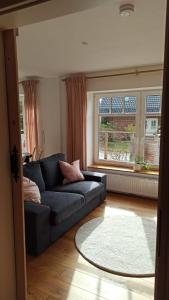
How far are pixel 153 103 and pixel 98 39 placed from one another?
1973 millimetres

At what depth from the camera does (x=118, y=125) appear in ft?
14.9

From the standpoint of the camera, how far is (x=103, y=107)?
4.64 meters

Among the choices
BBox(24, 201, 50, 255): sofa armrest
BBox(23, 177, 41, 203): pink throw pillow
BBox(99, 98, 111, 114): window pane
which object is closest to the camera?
BBox(24, 201, 50, 255): sofa armrest

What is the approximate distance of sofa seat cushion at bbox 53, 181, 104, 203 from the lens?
3350 millimetres

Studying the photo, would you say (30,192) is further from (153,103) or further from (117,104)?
(153,103)

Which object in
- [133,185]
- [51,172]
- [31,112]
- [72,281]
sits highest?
[31,112]

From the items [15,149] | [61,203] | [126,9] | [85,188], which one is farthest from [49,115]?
[15,149]

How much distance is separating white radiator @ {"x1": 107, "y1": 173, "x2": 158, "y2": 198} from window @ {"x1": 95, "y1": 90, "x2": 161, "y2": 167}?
361 mm

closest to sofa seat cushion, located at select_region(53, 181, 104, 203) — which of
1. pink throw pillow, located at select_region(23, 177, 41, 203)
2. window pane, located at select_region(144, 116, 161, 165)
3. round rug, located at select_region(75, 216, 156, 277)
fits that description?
round rug, located at select_region(75, 216, 156, 277)

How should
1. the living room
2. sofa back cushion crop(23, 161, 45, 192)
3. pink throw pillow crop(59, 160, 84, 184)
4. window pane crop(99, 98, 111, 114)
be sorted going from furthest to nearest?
window pane crop(99, 98, 111, 114) → pink throw pillow crop(59, 160, 84, 184) → sofa back cushion crop(23, 161, 45, 192) → the living room

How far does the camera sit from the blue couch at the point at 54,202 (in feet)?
8.00

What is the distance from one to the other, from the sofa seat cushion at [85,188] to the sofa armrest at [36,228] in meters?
0.85

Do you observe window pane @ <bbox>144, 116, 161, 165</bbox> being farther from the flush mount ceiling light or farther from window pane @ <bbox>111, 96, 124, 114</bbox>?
the flush mount ceiling light

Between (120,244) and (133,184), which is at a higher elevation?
(133,184)
